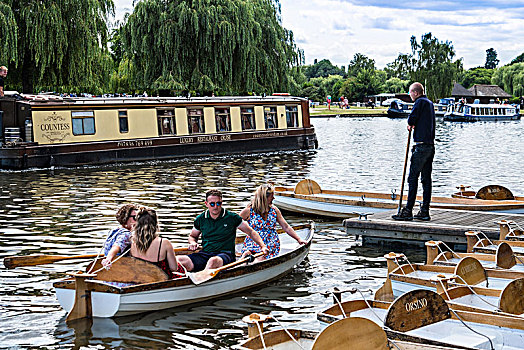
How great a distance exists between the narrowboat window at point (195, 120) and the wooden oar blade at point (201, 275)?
961 inches

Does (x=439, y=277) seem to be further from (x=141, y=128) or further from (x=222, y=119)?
(x=222, y=119)

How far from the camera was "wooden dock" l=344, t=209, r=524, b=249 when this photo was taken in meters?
13.2

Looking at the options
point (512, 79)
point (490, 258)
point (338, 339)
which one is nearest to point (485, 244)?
point (490, 258)

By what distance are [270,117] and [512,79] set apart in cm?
9664

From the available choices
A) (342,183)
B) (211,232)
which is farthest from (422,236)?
(342,183)

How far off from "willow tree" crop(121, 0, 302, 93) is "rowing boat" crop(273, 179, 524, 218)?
22.1 m

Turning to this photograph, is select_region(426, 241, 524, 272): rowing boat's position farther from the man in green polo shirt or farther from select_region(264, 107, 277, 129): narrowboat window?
select_region(264, 107, 277, 129): narrowboat window

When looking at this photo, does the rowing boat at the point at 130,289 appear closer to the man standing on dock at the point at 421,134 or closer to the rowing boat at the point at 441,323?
the rowing boat at the point at 441,323

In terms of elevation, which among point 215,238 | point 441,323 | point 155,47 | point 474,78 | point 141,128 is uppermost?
point 155,47

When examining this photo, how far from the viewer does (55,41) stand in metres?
33.5

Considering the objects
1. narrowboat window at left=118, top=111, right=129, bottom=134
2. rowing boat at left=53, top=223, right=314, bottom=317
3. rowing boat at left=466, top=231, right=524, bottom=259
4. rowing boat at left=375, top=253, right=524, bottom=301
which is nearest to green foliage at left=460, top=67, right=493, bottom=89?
narrowboat window at left=118, top=111, right=129, bottom=134

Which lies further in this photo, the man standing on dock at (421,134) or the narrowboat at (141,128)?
the narrowboat at (141,128)

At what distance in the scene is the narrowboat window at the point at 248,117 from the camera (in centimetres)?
3641

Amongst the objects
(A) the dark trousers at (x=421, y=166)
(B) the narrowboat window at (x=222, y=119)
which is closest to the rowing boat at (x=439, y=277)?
(A) the dark trousers at (x=421, y=166)
